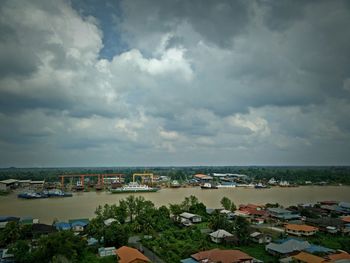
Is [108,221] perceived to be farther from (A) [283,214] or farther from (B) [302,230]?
(A) [283,214]

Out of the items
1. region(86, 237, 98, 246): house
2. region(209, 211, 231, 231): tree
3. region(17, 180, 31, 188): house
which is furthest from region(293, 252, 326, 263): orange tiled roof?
region(17, 180, 31, 188): house

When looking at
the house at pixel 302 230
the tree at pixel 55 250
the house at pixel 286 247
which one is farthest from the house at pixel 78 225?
the house at pixel 302 230

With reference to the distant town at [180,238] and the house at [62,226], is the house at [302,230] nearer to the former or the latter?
the distant town at [180,238]

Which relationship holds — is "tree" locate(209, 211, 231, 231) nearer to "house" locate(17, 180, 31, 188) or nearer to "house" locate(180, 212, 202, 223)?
"house" locate(180, 212, 202, 223)

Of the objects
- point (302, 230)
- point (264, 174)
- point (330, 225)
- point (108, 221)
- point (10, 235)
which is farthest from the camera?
point (264, 174)

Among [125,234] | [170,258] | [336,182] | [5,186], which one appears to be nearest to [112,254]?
[125,234]

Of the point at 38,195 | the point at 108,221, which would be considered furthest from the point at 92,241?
the point at 38,195
